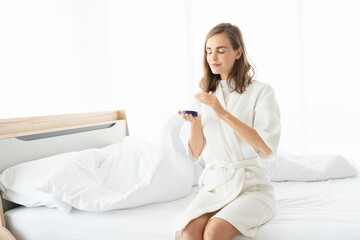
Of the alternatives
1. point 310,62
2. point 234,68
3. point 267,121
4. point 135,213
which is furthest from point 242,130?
point 310,62

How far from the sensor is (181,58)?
3.87m

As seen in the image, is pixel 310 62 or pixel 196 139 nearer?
pixel 196 139

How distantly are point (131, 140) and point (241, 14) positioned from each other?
196cm

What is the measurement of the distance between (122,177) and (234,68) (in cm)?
83

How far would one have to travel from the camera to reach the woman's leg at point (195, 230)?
4.41 feet

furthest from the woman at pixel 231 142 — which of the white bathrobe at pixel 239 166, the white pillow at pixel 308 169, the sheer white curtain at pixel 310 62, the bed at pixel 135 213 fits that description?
the sheer white curtain at pixel 310 62

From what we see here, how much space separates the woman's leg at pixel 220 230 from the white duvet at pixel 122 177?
47 cm

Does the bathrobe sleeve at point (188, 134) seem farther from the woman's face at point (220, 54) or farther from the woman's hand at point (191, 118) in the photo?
the woman's face at point (220, 54)

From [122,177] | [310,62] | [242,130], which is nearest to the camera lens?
[242,130]

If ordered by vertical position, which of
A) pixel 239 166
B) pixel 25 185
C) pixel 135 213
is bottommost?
pixel 135 213

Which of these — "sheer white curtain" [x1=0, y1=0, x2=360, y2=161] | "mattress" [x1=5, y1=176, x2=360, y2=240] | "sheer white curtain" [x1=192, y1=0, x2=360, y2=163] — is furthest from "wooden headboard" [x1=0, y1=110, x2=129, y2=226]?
"sheer white curtain" [x1=192, y1=0, x2=360, y2=163]

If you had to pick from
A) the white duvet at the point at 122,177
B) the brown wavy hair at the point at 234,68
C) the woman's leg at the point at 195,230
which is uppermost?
the brown wavy hair at the point at 234,68

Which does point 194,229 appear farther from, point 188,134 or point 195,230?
point 188,134

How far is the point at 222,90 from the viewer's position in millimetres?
1702
